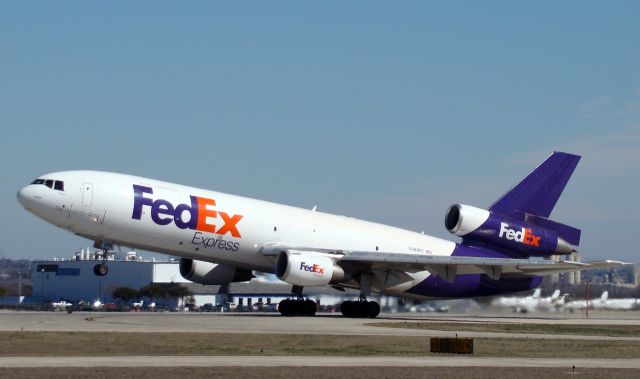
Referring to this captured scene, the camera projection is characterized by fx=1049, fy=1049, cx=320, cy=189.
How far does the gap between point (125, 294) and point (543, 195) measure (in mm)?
38332

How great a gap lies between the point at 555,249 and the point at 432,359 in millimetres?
32007

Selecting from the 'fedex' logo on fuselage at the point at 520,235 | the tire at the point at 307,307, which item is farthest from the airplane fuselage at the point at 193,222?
the 'fedex' logo on fuselage at the point at 520,235

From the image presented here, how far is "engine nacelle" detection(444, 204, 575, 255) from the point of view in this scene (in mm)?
57000

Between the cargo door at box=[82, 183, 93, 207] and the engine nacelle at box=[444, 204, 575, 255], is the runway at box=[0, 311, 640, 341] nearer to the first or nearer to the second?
the cargo door at box=[82, 183, 93, 207]

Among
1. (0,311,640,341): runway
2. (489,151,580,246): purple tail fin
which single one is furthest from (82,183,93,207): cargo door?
(489,151,580,246): purple tail fin

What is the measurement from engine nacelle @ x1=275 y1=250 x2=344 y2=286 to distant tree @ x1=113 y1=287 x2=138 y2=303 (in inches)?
1322

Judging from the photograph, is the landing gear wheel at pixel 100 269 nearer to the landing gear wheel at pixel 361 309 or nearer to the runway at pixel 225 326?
the runway at pixel 225 326

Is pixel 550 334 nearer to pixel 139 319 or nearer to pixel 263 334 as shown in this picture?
pixel 263 334

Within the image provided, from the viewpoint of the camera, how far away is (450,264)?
1993 inches

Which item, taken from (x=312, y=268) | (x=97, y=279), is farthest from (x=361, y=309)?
(x=97, y=279)

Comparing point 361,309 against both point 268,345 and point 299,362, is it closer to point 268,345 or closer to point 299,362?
point 268,345

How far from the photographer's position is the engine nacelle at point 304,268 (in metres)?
49.4
